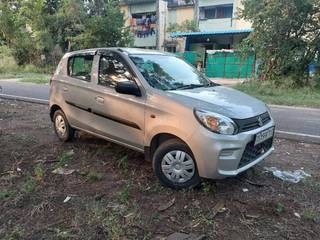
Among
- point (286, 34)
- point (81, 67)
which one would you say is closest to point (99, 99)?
point (81, 67)

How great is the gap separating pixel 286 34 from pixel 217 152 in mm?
14651

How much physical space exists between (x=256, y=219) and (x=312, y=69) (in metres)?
15.4

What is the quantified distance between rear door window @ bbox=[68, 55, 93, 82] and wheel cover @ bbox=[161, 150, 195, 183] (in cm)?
207

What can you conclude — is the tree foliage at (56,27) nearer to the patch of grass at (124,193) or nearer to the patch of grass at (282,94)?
the patch of grass at (282,94)

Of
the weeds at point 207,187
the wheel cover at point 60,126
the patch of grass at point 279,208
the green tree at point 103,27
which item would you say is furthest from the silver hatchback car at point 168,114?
the green tree at point 103,27

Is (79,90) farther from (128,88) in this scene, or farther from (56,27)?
(56,27)

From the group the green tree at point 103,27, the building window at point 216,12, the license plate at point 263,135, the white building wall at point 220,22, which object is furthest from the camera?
the building window at point 216,12

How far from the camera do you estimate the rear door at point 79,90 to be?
5684 millimetres

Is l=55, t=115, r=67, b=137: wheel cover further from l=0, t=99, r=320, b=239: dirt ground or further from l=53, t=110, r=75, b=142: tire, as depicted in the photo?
l=0, t=99, r=320, b=239: dirt ground

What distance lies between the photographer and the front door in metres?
4.82

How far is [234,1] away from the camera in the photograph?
31.2 m

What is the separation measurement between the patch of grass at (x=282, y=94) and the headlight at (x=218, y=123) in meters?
9.67

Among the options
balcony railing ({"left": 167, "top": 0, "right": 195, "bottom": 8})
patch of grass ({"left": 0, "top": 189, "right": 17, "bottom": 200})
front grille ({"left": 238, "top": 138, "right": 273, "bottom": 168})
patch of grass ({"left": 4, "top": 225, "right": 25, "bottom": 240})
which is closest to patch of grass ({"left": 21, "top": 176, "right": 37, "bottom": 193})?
patch of grass ({"left": 0, "top": 189, "right": 17, "bottom": 200})

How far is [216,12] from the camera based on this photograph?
33.2m
